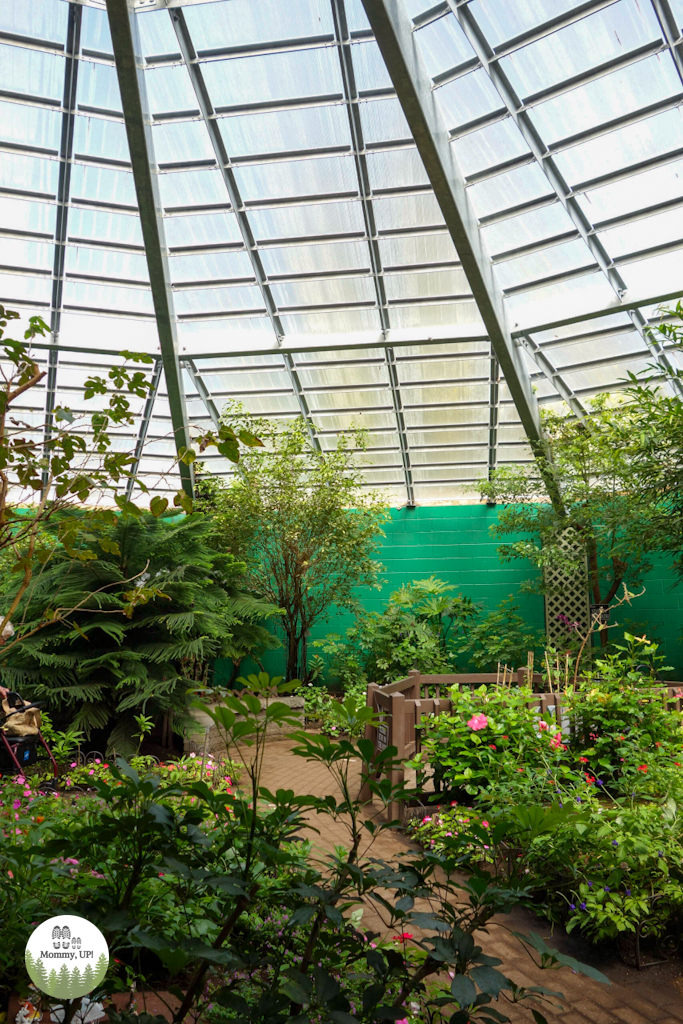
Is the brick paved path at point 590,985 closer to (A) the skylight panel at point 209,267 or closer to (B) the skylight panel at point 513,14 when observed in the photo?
(B) the skylight panel at point 513,14

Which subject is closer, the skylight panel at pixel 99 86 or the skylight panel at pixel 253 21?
the skylight panel at pixel 253 21

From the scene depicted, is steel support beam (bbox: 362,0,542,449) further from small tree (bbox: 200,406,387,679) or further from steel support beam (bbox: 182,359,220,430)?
steel support beam (bbox: 182,359,220,430)

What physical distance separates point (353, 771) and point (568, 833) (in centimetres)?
403

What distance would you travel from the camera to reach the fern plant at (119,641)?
212 inches

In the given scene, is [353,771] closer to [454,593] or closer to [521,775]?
[521,775]

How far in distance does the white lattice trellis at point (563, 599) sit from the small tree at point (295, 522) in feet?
8.12

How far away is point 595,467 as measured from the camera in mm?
8758

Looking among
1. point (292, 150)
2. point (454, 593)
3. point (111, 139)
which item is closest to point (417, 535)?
point (454, 593)

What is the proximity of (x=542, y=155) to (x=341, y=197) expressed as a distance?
1904mm

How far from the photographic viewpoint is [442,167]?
5.75 meters

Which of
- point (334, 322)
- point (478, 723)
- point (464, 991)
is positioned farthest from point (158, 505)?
point (334, 322)

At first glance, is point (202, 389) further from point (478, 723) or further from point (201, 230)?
point (478, 723)

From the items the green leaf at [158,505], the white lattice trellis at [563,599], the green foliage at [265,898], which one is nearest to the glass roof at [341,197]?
the white lattice trellis at [563,599]

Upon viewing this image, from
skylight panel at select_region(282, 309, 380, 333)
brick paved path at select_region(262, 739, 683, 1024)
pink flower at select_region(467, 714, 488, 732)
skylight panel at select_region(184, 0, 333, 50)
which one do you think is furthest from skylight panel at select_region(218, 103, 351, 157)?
brick paved path at select_region(262, 739, 683, 1024)
